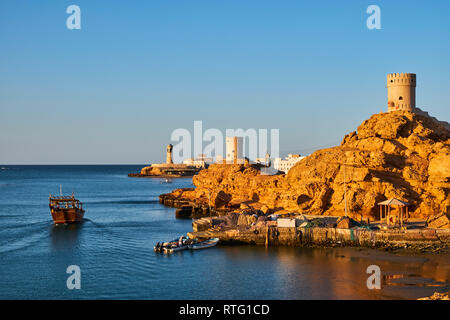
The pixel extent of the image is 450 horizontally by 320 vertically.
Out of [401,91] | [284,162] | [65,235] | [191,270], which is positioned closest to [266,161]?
[284,162]

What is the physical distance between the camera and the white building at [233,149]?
360 feet

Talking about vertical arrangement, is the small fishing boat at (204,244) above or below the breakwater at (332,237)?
below

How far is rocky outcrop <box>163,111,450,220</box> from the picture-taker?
42.7 m

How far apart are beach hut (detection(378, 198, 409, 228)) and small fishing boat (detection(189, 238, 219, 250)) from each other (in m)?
13.1

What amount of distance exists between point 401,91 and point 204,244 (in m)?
27.2

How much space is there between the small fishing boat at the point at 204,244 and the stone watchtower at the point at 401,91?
82.5 feet

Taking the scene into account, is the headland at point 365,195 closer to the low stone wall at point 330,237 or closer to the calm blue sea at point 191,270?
the low stone wall at point 330,237

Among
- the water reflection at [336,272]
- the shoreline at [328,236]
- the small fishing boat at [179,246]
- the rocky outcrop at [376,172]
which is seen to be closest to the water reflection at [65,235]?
the small fishing boat at [179,246]

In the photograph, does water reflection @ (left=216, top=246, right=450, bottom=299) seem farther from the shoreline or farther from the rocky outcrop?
the rocky outcrop

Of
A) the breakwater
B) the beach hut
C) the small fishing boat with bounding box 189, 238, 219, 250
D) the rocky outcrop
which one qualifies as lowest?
the small fishing boat with bounding box 189, 238, 219, 250

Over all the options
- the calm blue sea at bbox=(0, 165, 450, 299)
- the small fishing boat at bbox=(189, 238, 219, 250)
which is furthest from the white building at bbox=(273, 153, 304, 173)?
the small fishing boat at bbox=(189, 238, 219, 250)

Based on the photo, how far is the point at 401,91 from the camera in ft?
167

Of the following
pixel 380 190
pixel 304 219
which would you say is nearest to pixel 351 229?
pixel 304 219
